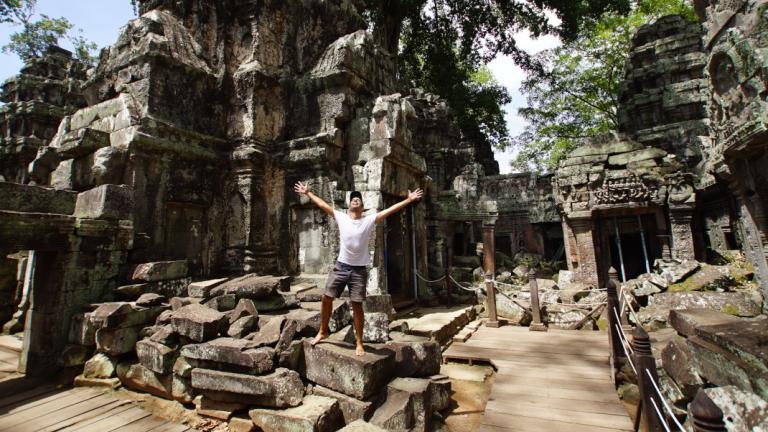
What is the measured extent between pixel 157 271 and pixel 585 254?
1124 cm

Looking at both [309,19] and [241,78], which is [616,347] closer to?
[241,78]

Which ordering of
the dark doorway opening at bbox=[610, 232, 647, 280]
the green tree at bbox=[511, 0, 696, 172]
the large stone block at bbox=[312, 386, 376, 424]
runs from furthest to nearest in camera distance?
1. the green tree at bbox=[511, 0, 696, 172]
2. the dark doorway opening at bbox=[610, 232, 647, 280]
3. the large stone block at bbox=[312, 386, 376, 424]

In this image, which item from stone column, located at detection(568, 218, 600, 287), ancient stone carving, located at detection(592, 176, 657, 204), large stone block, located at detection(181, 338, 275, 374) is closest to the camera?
large stone block, located at detection(181, 338, 275, 374)

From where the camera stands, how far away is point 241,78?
25.0ft

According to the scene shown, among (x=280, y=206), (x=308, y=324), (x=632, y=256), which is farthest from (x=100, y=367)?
(x=632, y=256)

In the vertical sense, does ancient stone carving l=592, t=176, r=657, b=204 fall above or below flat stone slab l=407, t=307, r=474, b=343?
above

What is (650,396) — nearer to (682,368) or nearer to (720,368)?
(720,368)

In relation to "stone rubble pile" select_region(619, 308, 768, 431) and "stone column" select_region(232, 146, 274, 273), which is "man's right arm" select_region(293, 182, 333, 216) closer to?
"stone rubble pile" select_region(619, 308, 768, 431)

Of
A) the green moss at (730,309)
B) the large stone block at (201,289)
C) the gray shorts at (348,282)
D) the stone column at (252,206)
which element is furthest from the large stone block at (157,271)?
the green moss at (730,309)

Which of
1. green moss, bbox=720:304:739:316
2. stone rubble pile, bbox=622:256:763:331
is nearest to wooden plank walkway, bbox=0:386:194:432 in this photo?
stone rubble pile, bbox=622:256:763:331

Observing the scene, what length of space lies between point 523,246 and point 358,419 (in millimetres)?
18820

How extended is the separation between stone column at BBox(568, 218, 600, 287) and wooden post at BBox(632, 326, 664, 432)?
926 cm

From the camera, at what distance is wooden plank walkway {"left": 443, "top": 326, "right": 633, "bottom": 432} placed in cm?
344

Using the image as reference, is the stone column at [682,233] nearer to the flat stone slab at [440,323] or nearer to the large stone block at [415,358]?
the flat stone slab at [440,323]
